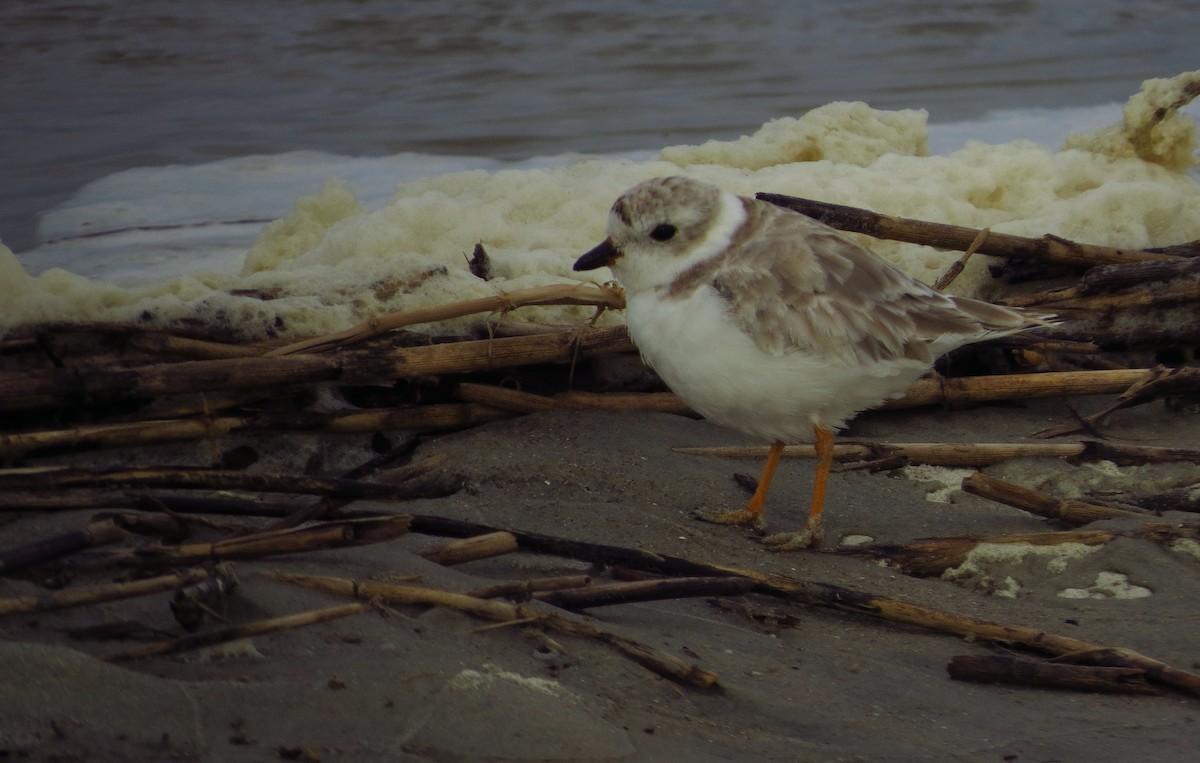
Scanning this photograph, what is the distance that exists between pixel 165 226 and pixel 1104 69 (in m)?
8.64

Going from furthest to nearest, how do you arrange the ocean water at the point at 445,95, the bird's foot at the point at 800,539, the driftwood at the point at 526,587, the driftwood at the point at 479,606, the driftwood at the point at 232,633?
the ocean water at the point at 445,95, the bird's foot at the point at 800,539, the driftwood at the point at 526,587, the driftwood at the point at 479,606, the driftwood at the point at 232,633

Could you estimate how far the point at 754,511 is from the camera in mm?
4211

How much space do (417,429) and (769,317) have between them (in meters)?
1.41

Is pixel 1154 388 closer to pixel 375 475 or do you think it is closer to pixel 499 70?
pixel 375 475

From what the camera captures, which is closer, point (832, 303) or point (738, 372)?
point (738, 372)

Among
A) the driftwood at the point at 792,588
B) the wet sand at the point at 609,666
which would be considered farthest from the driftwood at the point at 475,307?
the driftwood at the point at 792,588

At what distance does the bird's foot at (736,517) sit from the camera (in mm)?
4141

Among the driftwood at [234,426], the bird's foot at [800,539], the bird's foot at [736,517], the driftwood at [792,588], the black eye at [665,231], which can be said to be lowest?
the bird's foot at [800,539]

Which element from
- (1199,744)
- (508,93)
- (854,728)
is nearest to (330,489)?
(854,728)

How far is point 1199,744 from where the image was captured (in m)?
2.64

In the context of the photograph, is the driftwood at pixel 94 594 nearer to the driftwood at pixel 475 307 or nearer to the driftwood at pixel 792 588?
the driftwood at pixel 792 588

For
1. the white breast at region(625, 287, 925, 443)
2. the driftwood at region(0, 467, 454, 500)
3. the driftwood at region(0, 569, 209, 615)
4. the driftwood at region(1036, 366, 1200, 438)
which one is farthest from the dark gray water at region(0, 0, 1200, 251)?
the driftwood at region(0, 569, 209, 615)

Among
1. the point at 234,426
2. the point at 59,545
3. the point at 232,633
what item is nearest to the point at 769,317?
the point at 234,426

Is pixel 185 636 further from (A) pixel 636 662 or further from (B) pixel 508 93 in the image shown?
(B) pixel 508 93
